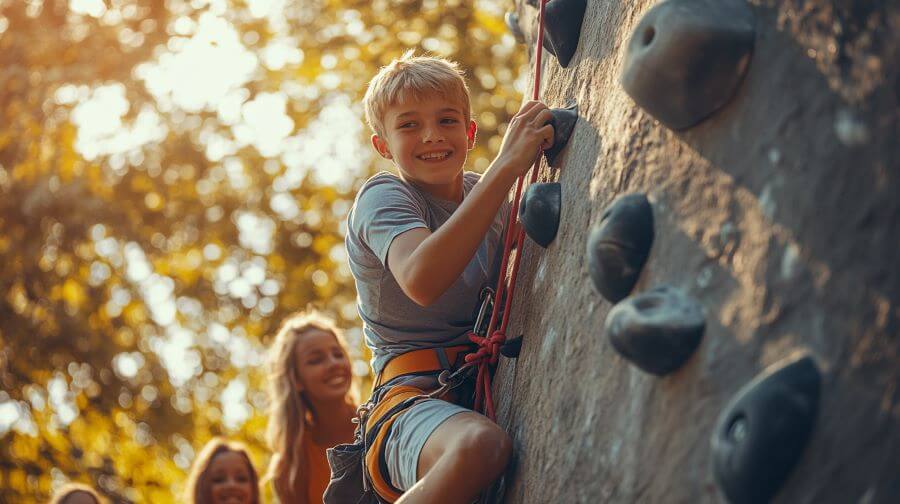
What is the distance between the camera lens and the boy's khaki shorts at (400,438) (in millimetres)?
2842

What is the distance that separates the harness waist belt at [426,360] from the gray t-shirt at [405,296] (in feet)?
0.09

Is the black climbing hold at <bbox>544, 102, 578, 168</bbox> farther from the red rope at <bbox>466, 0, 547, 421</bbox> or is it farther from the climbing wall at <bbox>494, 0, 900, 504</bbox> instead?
the climbing wall at <bbox>494, 0, 900, 504</bbox>

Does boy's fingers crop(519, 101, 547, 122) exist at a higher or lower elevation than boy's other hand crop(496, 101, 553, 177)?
higher

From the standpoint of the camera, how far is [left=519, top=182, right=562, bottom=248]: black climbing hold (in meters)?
2.74

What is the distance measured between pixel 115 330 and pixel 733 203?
10010 mm

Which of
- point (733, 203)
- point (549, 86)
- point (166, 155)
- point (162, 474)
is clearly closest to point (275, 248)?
point (166, 155)

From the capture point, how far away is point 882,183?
1674 millimetres

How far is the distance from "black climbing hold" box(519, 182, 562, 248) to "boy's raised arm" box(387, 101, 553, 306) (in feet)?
0.28

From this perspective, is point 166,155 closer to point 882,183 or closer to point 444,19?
point 444,19

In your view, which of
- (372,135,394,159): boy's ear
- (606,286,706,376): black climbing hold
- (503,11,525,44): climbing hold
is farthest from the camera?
(503,11,525,44): climbing hold

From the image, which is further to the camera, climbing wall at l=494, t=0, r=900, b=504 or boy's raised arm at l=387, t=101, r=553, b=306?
boy's raised arm at l=387, t=101, r=553, b=306

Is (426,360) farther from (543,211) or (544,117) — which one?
(544,117)

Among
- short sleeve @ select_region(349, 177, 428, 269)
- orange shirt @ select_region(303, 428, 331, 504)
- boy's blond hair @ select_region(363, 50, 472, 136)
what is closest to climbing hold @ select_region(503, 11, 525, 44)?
boy's blond hair @ select_region(363, 50, 472, 136)

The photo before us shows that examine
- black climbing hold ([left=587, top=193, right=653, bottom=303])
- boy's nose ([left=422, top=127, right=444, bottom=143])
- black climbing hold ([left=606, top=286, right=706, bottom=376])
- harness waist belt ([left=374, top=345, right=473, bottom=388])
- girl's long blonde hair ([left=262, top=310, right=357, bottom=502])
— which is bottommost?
girl's long blonde hair ([left=262, top=310, right=357, bottom=502])
